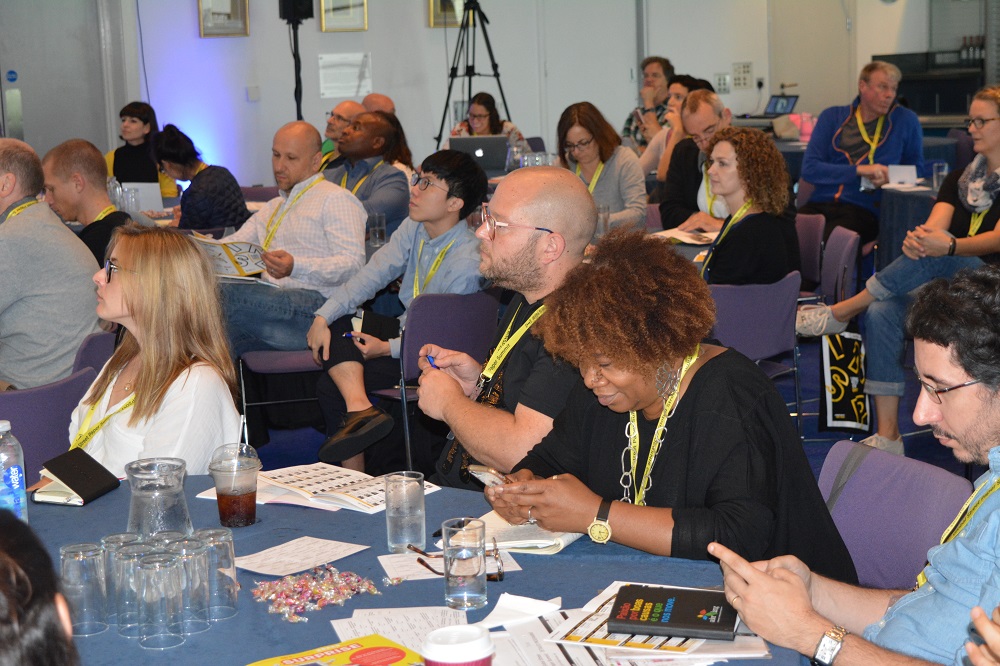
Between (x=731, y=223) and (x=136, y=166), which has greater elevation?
(x=136, y=166)

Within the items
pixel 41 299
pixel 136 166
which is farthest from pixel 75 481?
pixel 136 166

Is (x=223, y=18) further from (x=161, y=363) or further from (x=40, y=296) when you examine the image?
(x=161, y=363)

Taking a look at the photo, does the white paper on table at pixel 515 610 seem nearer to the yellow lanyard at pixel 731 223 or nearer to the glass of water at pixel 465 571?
the glass of water at pixel 465 571

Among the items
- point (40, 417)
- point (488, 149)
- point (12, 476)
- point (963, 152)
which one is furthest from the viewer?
point (963, 152)

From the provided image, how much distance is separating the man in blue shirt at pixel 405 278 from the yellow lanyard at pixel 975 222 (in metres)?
2.13

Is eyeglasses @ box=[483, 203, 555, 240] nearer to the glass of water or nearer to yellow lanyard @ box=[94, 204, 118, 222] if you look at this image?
the glass of water

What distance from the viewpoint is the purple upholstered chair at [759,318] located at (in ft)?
13.5

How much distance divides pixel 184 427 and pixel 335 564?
790 millimetres

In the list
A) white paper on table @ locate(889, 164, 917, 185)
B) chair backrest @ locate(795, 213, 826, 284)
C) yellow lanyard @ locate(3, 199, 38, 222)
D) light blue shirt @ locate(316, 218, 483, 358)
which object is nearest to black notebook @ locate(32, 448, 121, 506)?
yellow lanyard @ locate(3, 199, 38, 222)

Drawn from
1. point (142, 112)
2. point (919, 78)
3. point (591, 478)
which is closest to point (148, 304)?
point (591, 478)

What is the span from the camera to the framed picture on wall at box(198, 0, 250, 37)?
10.4 meters

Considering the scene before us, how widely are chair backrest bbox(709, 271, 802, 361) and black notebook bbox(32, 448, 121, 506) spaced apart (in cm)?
245

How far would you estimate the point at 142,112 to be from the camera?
27.9ft

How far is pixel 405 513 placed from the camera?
201 cm
